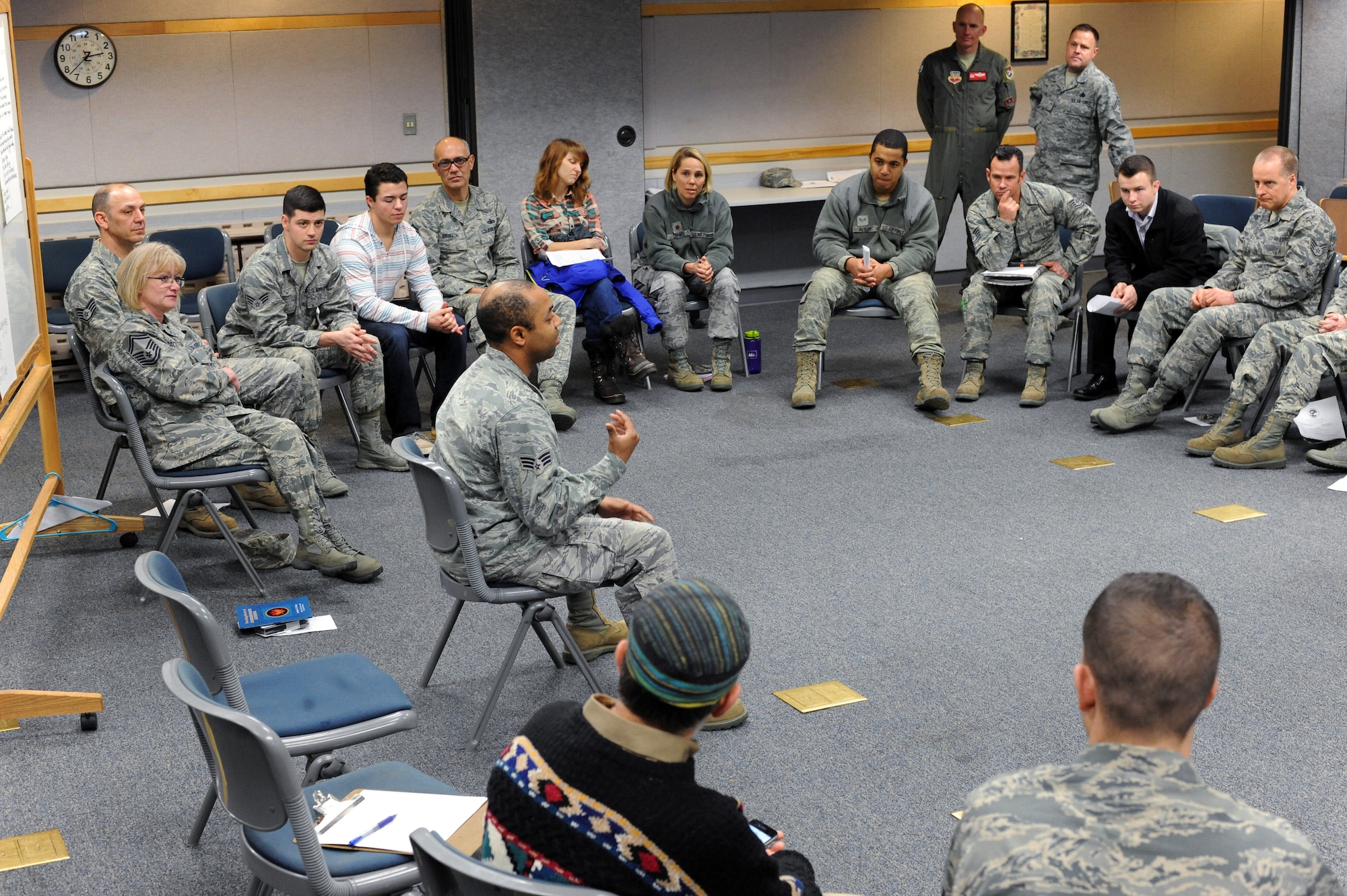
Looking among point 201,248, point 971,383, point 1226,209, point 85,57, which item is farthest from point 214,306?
point 1226,209

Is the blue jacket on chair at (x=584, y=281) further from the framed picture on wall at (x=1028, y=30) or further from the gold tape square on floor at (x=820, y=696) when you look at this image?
the framed picture on wall at (x=1028, y=30)

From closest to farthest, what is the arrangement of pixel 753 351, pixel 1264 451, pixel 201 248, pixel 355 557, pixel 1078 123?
1. pixel 355 557
2. pixel 1264 451
3. pixel 201 248
4. pixel 753 351
5. pixel 1078 123

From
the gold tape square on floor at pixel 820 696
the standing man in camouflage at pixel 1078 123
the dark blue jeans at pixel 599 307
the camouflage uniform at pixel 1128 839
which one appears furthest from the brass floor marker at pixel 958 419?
the camouflage uniform at pixel 1128 839

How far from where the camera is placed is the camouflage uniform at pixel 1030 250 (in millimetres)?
6582

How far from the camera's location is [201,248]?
7148 millimetres

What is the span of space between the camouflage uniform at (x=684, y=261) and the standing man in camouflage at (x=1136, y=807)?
541 centimetres

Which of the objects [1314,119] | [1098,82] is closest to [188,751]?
[1098,82]

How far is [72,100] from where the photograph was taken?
7516 millimetres

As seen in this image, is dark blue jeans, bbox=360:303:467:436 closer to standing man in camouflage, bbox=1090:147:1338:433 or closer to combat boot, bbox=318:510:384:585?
combat boot, bbox=318:510:384:585

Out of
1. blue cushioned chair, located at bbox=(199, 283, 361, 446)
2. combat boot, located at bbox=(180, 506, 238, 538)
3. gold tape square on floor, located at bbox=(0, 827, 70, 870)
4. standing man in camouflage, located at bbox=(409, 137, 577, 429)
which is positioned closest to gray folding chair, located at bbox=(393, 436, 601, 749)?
gold tape square on floor, located at bbox=(0, 827, 70, 870)

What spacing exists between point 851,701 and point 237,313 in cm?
327

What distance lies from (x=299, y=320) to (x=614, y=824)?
171 inches

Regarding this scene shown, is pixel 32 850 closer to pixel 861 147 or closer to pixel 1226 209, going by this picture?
pixel 1226 209

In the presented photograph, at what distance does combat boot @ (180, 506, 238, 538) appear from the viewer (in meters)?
4.93
